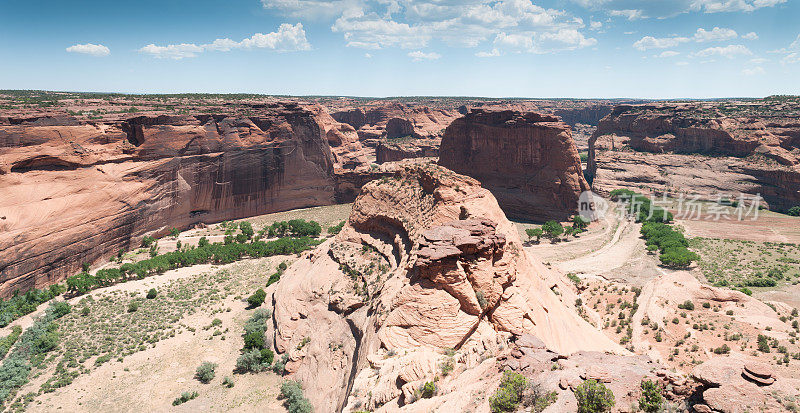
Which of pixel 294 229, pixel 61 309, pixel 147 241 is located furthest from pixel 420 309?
pixel 147 241

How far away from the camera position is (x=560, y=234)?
62.7 m

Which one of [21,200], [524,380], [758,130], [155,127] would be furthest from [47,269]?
[758,130]

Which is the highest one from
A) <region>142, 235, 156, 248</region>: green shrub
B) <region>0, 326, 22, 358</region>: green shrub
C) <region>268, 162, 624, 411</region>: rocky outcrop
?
<region>268, 162, 624, 411</region>: rocky outcrop

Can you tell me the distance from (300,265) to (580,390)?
31.8 metres

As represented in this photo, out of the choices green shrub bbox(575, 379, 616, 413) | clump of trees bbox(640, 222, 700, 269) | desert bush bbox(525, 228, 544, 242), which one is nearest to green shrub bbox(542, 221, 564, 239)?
desert bush bbox(525, 228, 544, 242)

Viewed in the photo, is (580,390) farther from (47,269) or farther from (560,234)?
(560,234)

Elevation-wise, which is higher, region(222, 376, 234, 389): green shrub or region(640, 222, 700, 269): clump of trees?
region(640, 222, 700, 269): clump of trees

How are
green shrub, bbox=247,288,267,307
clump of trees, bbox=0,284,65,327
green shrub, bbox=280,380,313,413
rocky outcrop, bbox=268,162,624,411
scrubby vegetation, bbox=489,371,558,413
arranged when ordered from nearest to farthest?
scrubby vegetation, bbox=489,371,558,413 < rocky outcrop, bbox=268,162,624,411 < green shrub, bbox=280,380,313,413 < clump of trees, bbox=0,284,65,327 < green shrub, bbox=247,288,267,307

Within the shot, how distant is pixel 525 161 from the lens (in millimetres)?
70875

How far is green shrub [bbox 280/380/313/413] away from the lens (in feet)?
74.5

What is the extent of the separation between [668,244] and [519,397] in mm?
54201

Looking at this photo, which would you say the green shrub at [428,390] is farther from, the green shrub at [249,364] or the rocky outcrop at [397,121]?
the rocky outcrop at [397,121]

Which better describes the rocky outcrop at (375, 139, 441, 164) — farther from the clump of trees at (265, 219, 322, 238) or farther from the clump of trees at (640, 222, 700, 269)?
the clump of trees at (640, 222, 700, 269)

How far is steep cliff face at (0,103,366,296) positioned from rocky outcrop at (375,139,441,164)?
3561 centimetres
